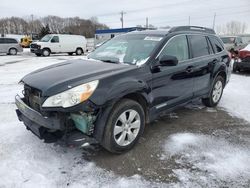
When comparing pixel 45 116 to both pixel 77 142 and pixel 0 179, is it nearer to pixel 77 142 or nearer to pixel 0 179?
pixel 77 142

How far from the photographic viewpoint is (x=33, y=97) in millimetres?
3154

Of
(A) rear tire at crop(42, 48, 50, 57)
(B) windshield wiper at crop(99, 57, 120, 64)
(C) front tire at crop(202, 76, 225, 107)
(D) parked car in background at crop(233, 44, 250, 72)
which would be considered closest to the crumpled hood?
(B) windshield wiper at crop(99, 57, 120, 64)

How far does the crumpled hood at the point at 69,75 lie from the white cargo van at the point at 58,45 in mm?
18732

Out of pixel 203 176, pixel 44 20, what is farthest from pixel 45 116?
pixel 44 20

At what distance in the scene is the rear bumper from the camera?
2.81 m

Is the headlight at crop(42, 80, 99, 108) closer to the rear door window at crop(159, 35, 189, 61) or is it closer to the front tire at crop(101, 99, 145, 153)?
the front tire at crop(101, 99, 145, 153)

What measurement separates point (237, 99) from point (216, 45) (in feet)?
5.88

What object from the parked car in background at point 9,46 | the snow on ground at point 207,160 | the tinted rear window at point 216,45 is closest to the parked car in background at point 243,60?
the tinted rear window at point 216,45

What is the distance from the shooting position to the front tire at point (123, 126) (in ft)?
9.96

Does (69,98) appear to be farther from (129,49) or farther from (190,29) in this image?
(190,29)

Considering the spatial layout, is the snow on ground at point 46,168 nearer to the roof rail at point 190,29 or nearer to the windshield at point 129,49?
the windshield at point 129,49

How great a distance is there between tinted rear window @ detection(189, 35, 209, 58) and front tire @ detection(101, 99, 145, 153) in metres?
1.91

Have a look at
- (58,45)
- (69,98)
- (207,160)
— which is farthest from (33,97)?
(58,45)

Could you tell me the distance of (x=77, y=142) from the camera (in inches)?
113
